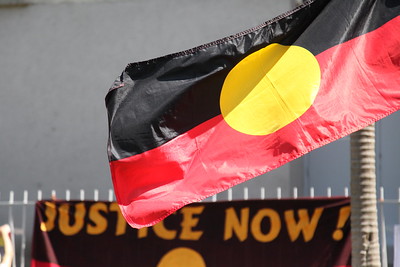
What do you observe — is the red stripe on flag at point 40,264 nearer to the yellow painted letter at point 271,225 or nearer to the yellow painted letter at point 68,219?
the yellow painted letter at point 68,219

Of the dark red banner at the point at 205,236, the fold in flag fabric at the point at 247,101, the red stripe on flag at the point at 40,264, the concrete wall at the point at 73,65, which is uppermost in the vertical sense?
the concrete wall at the point at 73,65

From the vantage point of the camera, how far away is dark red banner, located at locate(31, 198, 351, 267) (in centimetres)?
788

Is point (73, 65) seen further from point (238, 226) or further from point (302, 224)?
point (302, 224)

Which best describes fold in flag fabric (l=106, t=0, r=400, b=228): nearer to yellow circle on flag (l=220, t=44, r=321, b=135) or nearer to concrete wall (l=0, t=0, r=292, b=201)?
yellow circle on flag (l=220, t=44, r=321, b=135)

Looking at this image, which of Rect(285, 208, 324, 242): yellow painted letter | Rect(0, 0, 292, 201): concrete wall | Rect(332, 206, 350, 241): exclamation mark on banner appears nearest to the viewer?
Rect(332, 206, 350, 241): exclamation mark on banner

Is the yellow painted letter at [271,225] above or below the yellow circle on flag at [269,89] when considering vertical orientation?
below

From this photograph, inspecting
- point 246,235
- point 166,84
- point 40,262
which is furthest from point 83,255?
point 166,84

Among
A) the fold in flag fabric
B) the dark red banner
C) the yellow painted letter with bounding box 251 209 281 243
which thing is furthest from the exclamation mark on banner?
the fold in flag fabric

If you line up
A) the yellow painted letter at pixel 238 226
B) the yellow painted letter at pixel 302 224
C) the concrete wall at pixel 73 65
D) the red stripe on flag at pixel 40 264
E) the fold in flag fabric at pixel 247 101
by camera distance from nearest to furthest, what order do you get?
1. the fold in flag fabric at pixel 247 101
2. the yellow painted letter at pixel 302 224
3. the yellow painted letter at pixel 238 226
4. the red stripe on flag at pixel 40 264
5. the concrete wall at pixel 73 65

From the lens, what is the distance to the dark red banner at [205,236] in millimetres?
7883

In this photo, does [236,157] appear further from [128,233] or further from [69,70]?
[69,70]

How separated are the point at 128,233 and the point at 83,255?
20.0 inches

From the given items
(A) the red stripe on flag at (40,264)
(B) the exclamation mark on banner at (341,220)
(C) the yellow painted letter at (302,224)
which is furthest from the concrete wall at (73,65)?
(B) the exclamation mark on banner at (341,220)

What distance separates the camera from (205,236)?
816 centimetres
